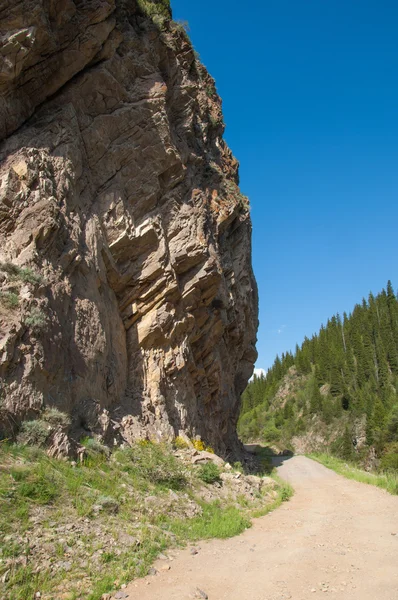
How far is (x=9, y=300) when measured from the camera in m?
8.72

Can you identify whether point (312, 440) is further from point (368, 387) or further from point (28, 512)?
point (28, 512)

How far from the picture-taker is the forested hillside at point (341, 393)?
57219 mm

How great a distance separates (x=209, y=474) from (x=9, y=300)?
6890 mm

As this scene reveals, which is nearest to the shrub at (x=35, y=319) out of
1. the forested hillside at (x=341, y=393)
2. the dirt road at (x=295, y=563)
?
the dirt road at (x=295, y=563)

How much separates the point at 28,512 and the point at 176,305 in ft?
36.4

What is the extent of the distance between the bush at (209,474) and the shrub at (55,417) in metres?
4.28

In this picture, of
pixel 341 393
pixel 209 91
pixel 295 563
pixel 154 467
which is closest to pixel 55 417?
pixel 154 467

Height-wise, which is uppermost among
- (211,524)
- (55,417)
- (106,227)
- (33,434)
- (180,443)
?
(106,227)

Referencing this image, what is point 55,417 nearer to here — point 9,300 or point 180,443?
point 9,300

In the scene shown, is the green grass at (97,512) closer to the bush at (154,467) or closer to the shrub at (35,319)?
the bush at (154,467)

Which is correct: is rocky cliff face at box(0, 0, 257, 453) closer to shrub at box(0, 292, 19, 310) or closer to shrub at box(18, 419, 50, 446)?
shrub at box(0, 292, 19, 310)

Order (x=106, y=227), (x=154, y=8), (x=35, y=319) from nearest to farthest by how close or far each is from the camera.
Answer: (x=35, y=319)
(x=106, y=227)
(x=154, y=8)

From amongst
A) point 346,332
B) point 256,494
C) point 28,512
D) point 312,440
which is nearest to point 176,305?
point 256,494

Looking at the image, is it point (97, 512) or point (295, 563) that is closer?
point (295, 563)
